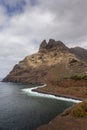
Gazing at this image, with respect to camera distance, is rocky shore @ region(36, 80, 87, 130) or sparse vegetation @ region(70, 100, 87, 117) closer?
rocky shore @ region(36, 80, 87, 130)

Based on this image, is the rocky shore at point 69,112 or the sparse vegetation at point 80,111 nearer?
the rocky shore at point 69,112

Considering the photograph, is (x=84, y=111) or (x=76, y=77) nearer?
(x=84, y=111)

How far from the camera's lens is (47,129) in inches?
1287

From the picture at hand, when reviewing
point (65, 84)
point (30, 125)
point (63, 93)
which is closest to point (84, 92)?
point (63, 93)

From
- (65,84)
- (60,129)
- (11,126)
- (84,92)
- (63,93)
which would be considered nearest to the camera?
(60,129)

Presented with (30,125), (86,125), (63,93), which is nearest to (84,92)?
(63,93)

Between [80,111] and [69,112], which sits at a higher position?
[80,111]

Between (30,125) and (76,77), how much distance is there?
298 ft

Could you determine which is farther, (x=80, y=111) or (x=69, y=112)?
(x=69, y=112)

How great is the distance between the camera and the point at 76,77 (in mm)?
138125

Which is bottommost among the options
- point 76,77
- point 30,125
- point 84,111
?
point 30,125

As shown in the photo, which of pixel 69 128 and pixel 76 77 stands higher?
pixel 76 77

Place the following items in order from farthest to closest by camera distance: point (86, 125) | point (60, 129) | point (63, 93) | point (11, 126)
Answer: point (63, 93)
point (11, 126)
point (86, 125)
point (60, 129)

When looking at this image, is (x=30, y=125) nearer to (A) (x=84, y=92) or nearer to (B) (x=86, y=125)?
(B) (x=86, y=125)
